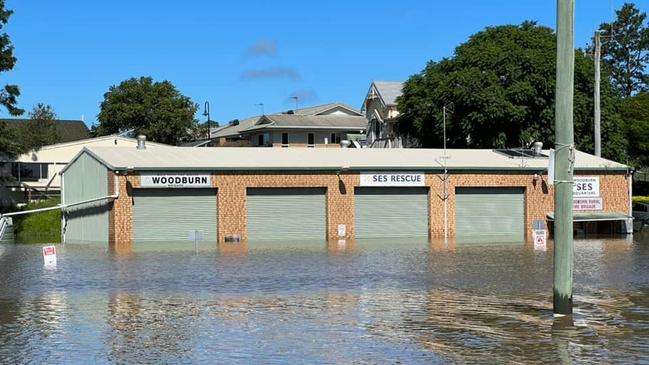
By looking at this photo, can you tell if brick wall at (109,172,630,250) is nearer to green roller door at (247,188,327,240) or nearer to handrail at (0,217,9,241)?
green roller door at (247,188,327,240)

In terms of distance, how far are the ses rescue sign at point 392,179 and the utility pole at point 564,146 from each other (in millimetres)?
26997

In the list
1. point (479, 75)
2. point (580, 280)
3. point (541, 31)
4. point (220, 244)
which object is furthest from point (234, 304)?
point (541, 31)

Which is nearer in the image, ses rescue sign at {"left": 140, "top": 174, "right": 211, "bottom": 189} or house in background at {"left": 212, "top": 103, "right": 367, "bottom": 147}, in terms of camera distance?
ses rescue sign at {"left": 140, "top": 174, "right": 211, "bottom": 189}

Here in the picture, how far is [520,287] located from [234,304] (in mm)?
6385

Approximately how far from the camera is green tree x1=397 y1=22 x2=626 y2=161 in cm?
5466

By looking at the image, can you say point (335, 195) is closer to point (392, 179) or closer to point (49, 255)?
point (392, 179)

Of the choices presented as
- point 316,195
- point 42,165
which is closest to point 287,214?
point 316,195

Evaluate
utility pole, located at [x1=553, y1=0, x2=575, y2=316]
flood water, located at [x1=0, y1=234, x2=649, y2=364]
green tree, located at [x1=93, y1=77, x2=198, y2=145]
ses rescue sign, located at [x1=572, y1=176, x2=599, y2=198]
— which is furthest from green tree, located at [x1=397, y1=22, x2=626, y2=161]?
utility pole, located at [x1=553, y1=0, x2=575, y2=316]

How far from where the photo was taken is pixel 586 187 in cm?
4325

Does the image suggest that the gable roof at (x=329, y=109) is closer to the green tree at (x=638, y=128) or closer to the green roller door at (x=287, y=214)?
the green tree at (x=638, y=128)

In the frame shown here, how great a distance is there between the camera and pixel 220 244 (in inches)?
1403

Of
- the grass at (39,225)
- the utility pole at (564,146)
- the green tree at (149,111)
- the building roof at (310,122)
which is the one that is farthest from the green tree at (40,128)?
the utility pole at (564,146)

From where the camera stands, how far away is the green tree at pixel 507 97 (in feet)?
179

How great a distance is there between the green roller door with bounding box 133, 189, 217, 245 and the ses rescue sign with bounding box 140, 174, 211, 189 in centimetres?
40
